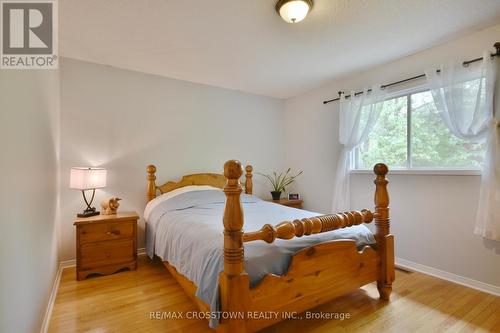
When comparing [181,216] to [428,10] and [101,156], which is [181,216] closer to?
[101,156]

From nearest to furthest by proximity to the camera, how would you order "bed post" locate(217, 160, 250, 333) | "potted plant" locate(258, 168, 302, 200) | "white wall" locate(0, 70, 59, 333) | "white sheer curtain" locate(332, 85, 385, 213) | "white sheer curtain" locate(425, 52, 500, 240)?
"white wall" locate(0, 70, 59, 333), "bed post" locate(217, 160, 250, 333), "white sheer curtain" locate(425, 52, 500, 240), "white sheer curtain" locate(332, 85, 385, 213), "potted plant" locate(258, 168, 302, 200)

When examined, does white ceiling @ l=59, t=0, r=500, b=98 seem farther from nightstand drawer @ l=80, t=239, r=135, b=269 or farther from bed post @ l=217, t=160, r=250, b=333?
nightstand drawer @ l=80, t=239, r=135, b=269

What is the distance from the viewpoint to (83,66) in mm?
2629

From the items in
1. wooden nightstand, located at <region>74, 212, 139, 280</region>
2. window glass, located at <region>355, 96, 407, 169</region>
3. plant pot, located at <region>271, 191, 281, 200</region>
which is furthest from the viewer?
plant pot, located at <region>271, 191, 281, 200</region>

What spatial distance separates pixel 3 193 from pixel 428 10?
2765mm

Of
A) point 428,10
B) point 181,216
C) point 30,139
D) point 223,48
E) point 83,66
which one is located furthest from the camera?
point 83,66

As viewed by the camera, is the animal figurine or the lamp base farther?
the animal figurine

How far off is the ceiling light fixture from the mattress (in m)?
1.52

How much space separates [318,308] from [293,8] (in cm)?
216

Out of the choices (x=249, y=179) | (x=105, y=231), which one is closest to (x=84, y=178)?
(x=105, y=231)

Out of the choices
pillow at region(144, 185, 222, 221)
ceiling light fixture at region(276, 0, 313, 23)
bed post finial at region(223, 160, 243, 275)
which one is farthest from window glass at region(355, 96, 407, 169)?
bed post finial at region(223, 160, 243, 275)

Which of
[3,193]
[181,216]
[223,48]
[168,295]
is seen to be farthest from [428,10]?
[168,295]

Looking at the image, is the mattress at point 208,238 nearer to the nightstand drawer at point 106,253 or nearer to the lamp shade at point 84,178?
the nightstand drawer at point 106,253

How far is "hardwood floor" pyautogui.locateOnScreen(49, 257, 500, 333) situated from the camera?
5.15 ft
